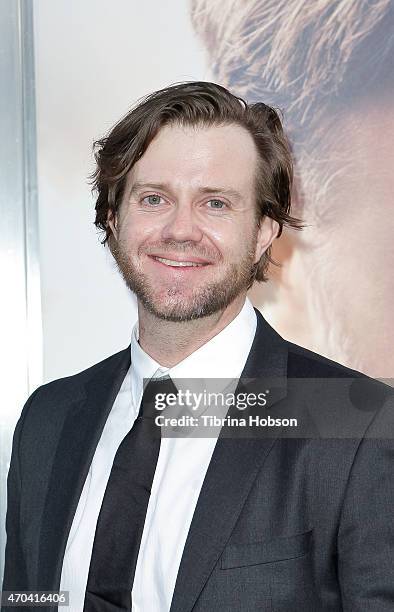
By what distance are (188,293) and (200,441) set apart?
0.23 m

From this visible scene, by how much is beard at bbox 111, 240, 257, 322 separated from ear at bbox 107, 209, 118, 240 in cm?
15

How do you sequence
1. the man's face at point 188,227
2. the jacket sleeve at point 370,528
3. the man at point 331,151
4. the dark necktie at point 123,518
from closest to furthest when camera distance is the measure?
the jacket sleeve at point 370,528
the dark necktie at point 123,518
the man's face at point 188,227
the man at point 331,151

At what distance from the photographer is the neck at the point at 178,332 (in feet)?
4.54

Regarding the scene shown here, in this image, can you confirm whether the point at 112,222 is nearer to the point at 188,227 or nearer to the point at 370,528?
the point at 188,227

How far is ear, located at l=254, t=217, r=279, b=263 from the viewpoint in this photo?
4.84 feet

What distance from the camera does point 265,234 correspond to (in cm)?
149

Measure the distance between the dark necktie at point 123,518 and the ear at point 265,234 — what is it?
0.33m

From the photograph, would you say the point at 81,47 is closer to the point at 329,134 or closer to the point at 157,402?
the point at 329,134

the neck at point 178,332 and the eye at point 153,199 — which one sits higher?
the eye at point 153,199

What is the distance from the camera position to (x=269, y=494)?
1.21m

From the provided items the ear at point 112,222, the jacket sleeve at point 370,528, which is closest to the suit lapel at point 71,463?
the ear at point 112,222

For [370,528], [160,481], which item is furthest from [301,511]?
[160,481]

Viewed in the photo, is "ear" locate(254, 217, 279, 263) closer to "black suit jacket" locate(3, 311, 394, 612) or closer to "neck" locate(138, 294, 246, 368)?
"neck" locate(138, 294, 246, 368)

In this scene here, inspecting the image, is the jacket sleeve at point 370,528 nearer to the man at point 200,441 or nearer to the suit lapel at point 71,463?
the man at point 200,441
